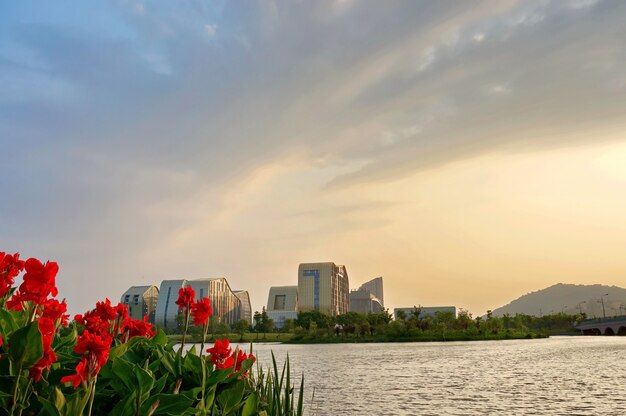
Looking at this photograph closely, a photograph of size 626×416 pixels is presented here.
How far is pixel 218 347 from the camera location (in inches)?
146

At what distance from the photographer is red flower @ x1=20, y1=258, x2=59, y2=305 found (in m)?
2.49

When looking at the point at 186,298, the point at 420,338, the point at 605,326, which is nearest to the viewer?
the point at 186,298

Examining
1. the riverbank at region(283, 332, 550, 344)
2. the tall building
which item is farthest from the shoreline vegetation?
the tall building

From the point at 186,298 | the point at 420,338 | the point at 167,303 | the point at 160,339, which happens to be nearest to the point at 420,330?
the point at 420,338

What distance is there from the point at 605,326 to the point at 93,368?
12012cm

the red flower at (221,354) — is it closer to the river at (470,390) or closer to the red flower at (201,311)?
the red flower at (201,311)

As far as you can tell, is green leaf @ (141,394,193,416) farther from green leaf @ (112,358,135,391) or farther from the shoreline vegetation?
the shoreline vegetation

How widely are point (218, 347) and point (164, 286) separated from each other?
199579mm

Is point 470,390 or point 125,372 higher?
point 125,372

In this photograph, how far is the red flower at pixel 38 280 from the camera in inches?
98.2

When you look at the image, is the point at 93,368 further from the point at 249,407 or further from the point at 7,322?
the point at 249,407

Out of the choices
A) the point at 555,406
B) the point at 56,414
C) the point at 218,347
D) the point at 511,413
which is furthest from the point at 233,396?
the point at 555,406

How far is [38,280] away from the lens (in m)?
2.51

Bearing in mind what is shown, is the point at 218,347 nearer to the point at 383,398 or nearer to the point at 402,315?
the point at 383,398
